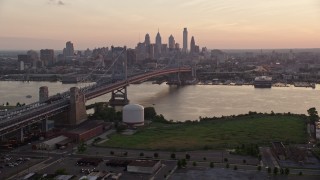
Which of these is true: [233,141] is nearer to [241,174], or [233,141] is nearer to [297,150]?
[297,150]

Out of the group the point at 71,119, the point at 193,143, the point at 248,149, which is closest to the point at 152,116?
the point at 71,119

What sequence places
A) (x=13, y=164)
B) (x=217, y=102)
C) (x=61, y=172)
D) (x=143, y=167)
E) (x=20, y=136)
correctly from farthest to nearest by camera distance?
(x=217, y=102) < (x=20, y=136) < (x=13, y=164) < (x=143, y=167) < (x=61, y=172)

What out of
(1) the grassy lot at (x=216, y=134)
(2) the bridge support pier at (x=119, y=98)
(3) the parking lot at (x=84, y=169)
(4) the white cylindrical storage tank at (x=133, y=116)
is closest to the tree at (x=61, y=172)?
(3) the parking lot at (x=84, y=169)

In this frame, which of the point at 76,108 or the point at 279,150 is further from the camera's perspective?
the point at 76,108

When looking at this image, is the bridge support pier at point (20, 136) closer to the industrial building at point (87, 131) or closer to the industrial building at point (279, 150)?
the industrial building at point (87, 131)

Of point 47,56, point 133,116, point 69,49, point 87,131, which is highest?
point 69,49

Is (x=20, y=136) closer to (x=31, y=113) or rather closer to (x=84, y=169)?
(x=31, y=113)

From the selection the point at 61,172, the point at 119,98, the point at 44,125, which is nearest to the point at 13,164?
the point at 61,172
